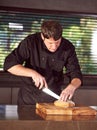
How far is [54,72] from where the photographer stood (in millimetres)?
2586

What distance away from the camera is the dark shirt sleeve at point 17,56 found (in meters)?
2.34

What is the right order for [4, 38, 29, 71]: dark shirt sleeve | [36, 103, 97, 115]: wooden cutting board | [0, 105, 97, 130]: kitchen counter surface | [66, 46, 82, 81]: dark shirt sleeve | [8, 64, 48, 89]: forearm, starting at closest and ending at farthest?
[0, 105, 97, 130]: kitchen counter surface, [36, 103, 97, 115]: wooden cutting board, [8, 64, 48, 89]: forearm, [4, 38, 29, 71]: dark shirt sleeve, [66, 46, 82, 81]: dark shirt sleeve

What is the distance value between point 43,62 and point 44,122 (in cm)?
94

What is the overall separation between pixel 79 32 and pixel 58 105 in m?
2.00

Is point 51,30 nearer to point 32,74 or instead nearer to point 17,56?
point 32,74

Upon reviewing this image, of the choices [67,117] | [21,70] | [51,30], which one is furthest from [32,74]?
[67,117]

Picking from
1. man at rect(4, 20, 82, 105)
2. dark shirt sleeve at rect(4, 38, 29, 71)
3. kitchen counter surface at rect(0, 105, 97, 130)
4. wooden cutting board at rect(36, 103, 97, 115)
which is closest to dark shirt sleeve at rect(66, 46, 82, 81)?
man at rect(4, 20, 82, 105)

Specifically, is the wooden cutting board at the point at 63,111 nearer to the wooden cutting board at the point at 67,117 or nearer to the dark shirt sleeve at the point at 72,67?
the wooden cutting board at the point at 67,117

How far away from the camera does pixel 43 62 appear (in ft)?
8.39

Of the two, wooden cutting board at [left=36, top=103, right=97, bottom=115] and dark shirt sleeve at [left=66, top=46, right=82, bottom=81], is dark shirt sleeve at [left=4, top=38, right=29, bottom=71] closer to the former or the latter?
dark shirt sleeve at [left=66, top=46, right=82, bottom=81]

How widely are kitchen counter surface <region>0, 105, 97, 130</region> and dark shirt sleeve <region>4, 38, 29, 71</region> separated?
0.57 meters

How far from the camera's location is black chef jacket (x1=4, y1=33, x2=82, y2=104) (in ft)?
8.20

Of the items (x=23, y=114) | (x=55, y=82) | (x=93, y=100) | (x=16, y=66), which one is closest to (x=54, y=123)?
(x=23, y=114)

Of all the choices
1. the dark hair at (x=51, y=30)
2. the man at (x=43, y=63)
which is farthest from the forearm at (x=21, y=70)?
the dark hair at (x=51, y=30)
